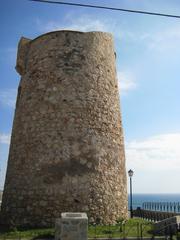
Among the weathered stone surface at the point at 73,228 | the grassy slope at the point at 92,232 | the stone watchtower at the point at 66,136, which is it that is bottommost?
the grassy slope at the point at 92,232

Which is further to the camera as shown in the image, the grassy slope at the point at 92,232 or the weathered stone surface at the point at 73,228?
the grassy slope at the point at 92,232

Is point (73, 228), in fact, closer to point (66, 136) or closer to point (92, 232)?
point (92, 232)

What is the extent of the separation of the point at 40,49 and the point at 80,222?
9112 mm

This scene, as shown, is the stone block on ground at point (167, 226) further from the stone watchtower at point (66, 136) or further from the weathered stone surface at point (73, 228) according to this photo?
the weathered stone surface at point (73, 228)

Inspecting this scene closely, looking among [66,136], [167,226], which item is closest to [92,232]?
[167,226]

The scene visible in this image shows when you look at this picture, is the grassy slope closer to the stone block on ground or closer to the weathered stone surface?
the stone block on ground

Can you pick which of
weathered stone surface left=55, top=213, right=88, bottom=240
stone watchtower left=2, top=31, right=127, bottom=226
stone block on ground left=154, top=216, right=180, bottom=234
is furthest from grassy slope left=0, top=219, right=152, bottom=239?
weathered stone surface left=55, top=213, right=88, bottom=240

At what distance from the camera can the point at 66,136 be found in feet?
44.5

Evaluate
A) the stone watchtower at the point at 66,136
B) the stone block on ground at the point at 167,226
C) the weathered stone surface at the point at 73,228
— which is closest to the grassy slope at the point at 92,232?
the stone block on ground at the point at 167,226

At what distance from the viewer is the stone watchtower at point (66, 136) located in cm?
1306

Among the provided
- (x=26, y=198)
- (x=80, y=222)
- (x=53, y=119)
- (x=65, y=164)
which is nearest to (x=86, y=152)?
(x=65, y=164)

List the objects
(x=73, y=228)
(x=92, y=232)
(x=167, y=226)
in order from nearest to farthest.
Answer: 1. (x=73, y=228)
2. (x=167, y=226)
3. (x=92, y=232)

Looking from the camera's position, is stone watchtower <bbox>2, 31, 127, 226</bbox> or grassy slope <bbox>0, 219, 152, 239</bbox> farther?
stone watchtower <bbox>2, 31, 127, 226</bbox>

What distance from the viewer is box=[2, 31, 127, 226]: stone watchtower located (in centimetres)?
1306
